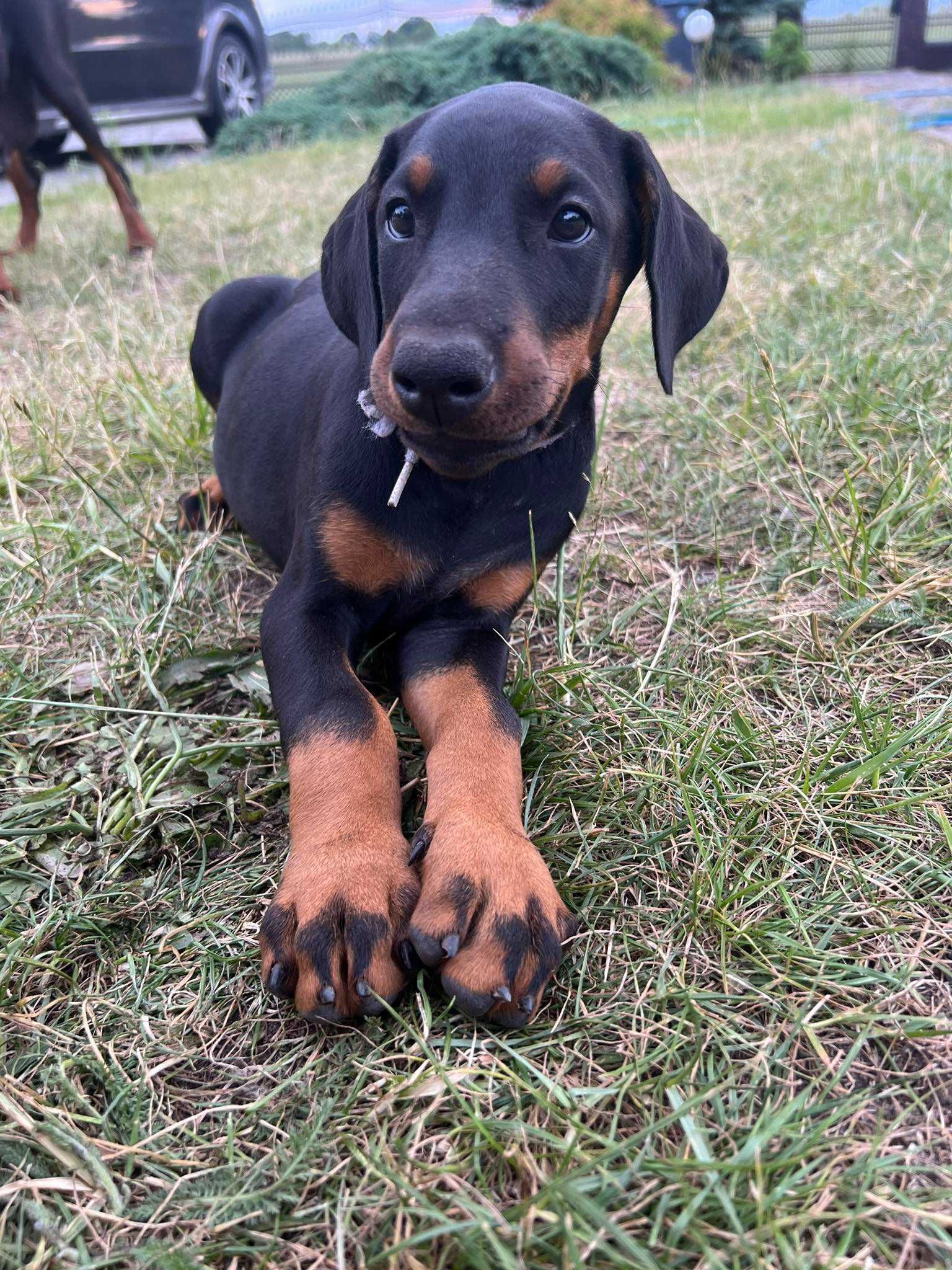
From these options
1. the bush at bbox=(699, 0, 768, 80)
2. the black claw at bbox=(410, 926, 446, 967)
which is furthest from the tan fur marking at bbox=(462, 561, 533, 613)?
the bush at bbox=(699, 0, 768, 80)

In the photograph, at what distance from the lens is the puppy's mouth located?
7.29 ft

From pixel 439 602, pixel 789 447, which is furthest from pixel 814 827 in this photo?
pixel 789 447

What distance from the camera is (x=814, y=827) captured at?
7.32ft

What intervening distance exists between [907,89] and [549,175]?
18189 millimetres

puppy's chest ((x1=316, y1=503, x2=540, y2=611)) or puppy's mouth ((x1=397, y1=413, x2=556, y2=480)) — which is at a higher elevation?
puppy's mouth ((x1=397, y1=413, x2=556, y2=480))

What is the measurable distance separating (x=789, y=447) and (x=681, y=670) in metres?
1.61

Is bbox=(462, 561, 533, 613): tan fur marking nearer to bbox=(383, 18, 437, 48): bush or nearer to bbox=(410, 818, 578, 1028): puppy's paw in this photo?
bbox=(410, 818, 578, 1028): puppy's paw

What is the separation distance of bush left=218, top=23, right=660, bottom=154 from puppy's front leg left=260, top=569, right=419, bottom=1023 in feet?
46.7

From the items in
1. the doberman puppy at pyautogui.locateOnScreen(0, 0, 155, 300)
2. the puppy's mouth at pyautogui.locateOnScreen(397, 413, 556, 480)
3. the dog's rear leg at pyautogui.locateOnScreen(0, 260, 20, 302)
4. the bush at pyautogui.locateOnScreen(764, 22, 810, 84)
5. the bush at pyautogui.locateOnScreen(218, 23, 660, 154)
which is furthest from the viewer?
the bush at pyautogui.locateOnScreen(764, 22, 810, 84)

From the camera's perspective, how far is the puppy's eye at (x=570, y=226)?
243cm

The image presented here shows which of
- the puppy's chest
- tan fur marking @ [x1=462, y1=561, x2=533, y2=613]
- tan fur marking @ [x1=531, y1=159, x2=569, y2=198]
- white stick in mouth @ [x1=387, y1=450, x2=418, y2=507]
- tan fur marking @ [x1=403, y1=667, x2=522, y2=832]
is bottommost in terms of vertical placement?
tan fur marking @ [x1=403, y1=667, x2=522, y2=832]

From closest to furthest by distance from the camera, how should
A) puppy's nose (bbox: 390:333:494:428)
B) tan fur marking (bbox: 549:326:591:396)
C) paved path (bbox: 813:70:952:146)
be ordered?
puppy's nose (bbox: 390:333:494:428)
tan fur marking (bbox: 549:326:591:396)
paved path (bbox: 813:70:952:146)

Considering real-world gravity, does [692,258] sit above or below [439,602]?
above

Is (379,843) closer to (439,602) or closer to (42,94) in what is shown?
(439,602)
